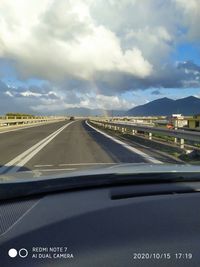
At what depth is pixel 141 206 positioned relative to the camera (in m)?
3.14

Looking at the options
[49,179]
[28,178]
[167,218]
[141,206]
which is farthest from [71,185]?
[167,218]

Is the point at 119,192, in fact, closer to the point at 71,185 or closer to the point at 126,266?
the point at 71,185

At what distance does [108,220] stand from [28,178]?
120 centimetres

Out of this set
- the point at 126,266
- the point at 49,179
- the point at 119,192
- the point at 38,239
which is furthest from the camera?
the point at 49,179

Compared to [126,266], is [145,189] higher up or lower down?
higher up

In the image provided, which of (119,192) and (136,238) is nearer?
(136,238)

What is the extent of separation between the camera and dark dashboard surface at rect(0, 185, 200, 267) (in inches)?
105

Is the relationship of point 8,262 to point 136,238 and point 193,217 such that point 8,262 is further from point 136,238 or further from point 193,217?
point 193,217

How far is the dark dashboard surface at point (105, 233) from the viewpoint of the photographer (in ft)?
8.73

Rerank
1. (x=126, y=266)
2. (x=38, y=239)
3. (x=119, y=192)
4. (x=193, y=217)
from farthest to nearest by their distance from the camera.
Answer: (x=119, y=192)
(x=193, y=217)
(x=38, y=239)
(x=126, y=266)

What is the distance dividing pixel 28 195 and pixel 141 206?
0.90m

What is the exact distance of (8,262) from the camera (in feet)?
8.76

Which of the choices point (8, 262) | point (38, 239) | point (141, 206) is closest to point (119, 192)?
point (141, 206)

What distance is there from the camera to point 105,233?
2799 mm
